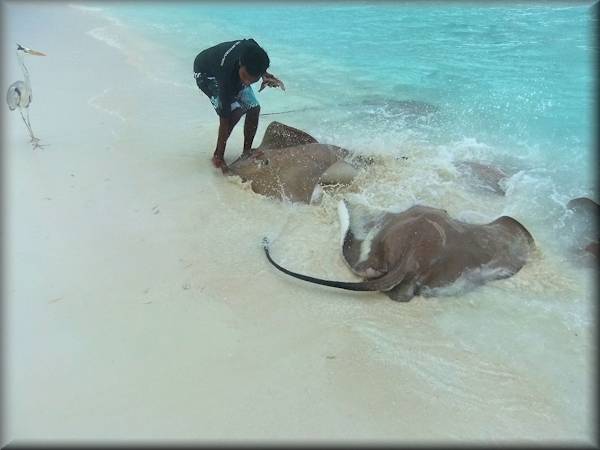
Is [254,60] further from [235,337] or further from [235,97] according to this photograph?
[235,337]

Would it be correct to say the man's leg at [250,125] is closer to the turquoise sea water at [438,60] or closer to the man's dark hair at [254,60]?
the man's dark hair at [254,60]

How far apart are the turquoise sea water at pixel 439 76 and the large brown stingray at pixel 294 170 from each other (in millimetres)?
912

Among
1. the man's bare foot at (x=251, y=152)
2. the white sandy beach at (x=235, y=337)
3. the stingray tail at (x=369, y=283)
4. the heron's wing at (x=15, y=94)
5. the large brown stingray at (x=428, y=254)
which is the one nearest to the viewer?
the white sandy beach at (x=235, y=337)

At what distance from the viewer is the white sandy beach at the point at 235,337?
2.28 m

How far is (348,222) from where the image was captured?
143 inches

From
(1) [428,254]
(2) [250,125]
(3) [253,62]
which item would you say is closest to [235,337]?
(1) [428,254]

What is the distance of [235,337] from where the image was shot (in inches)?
108

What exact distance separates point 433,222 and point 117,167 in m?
3.16

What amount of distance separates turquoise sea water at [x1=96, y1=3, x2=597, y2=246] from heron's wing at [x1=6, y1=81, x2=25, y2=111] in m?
3.10

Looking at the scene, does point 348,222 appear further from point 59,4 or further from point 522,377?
point 59,4

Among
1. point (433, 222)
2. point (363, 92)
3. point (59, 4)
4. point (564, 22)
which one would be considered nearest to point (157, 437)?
point (433, 222)

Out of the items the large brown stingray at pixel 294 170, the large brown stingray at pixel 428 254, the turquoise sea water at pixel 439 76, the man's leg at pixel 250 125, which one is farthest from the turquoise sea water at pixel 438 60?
the large brown stingray at pixel 428 254

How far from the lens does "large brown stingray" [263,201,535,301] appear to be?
3023 millimetres

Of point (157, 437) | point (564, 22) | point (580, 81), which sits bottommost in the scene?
point (157, 437)
